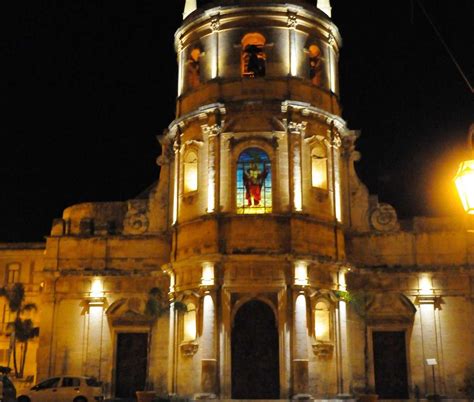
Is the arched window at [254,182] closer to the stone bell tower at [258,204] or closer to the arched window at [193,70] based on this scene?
→ the stone bell tower at [258,204]

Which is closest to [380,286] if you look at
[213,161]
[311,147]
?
[311,147]

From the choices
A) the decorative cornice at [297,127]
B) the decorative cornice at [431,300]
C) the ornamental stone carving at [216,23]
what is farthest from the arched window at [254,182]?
the decorative cornice at [431,300]

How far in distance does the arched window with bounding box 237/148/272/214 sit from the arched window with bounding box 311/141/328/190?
2.14 metres

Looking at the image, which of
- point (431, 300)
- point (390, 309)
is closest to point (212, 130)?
point (390, 309)

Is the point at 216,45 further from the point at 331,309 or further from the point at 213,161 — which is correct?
the point at 331,309

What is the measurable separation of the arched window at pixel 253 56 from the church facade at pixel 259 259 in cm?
7

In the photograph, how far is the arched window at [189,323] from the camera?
92.6 ft

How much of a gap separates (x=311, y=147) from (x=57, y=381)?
14074 millimetres

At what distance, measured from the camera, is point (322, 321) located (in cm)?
2839

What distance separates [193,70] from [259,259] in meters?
9.76

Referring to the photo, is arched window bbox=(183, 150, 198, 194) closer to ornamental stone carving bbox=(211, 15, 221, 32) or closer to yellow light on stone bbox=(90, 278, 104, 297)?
ornamental stone carving bbox=(211, 15, 221, 32)

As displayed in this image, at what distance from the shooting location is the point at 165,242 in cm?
3181

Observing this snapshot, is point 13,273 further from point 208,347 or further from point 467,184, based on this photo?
point 467,184

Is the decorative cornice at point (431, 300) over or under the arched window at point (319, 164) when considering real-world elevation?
under
